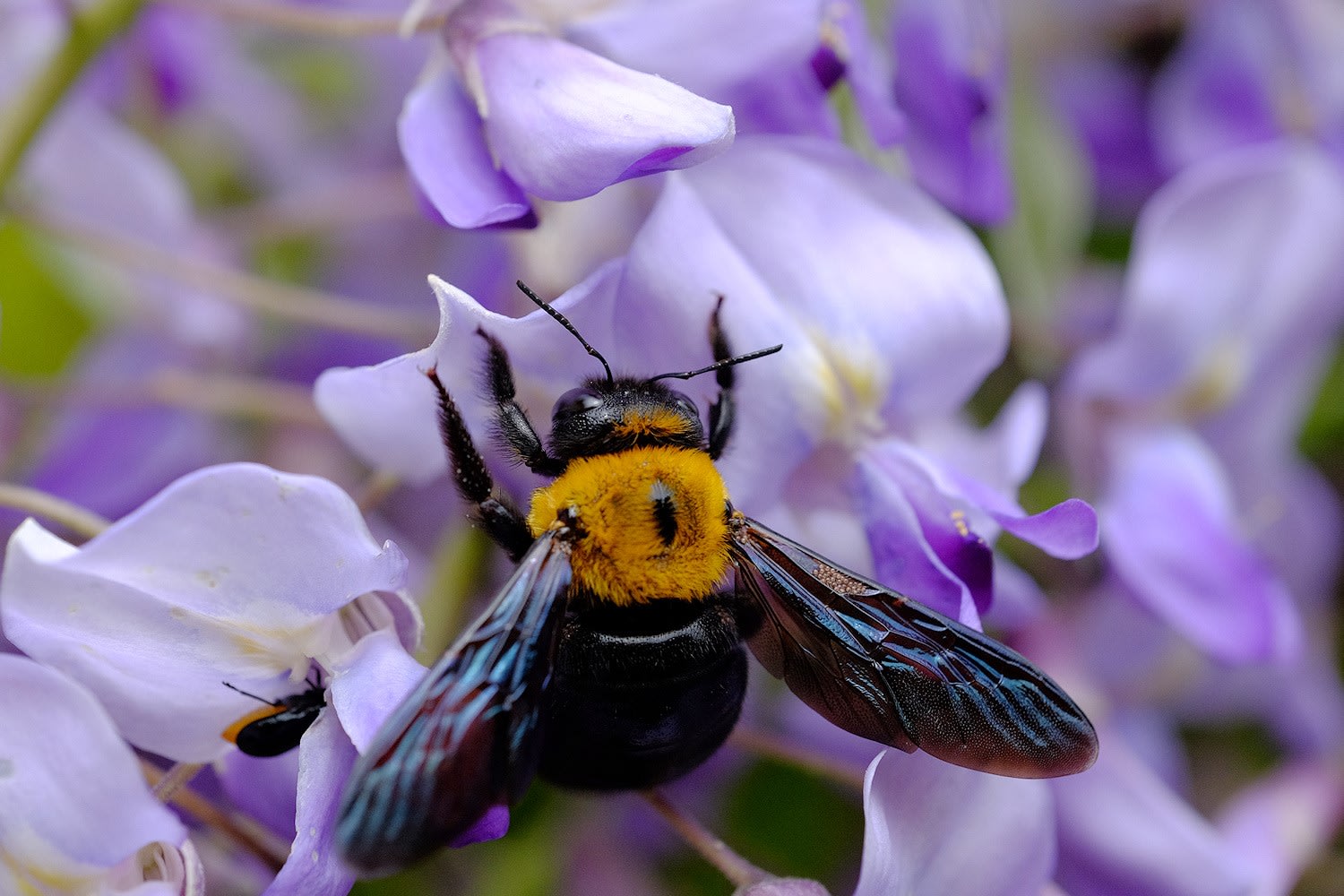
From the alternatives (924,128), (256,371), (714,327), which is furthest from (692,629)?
(256,371)

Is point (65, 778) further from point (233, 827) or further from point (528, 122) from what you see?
point (528, 122)

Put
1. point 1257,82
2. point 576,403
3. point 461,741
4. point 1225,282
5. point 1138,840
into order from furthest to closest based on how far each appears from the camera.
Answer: point 1257,82 < point 1225,282 < point 1138,840 < point 576,403 < point 461,741

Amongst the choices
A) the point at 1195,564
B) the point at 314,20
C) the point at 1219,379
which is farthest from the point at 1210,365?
the point at 314,20

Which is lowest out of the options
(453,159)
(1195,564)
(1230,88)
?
(1195,564)

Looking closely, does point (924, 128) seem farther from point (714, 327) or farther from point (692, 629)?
point (692, 629)

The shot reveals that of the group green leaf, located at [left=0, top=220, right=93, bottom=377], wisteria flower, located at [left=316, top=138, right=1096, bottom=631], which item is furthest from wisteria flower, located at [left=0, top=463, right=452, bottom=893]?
green leaf, located at [left=0, top=220, right=93, bottom=377]

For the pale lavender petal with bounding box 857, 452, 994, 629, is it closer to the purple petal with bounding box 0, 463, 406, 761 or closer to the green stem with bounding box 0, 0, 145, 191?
the purple petal with bounding box 0, 463, 406, 761
